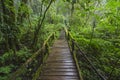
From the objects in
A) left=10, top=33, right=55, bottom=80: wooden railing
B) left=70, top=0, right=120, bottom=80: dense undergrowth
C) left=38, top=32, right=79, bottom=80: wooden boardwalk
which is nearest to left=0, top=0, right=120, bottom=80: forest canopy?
left=70, top=0, right=120, bottom=80: dense undergrowth

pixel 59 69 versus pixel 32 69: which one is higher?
pixel 59 69

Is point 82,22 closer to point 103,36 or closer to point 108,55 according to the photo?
point 103,36

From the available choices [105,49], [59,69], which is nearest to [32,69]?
[59,69]

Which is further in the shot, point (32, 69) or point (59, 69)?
point (32, 69)

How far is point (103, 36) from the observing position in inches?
432

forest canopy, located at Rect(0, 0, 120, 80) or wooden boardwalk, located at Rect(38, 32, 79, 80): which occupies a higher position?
forest canopy, located at Rect(0, 0, 120, 80)

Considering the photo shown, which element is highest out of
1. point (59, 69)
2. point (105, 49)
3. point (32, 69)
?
point (105, 49)

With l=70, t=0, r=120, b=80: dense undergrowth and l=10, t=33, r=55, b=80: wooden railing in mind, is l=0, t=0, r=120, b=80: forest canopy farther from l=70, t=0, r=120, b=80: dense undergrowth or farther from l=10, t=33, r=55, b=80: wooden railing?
l=10, t=33, r=55, b=80: wooden railing

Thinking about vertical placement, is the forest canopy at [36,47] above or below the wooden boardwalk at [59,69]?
above

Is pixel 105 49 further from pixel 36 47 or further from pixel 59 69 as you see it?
pixel 36 47

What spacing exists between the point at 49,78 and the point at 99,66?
3.71 m

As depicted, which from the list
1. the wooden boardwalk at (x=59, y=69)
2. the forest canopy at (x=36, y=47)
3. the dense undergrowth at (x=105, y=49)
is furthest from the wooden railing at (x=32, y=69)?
the dense undergrowth at (x=105, y=49)

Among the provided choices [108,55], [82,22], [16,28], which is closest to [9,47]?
[16,28]

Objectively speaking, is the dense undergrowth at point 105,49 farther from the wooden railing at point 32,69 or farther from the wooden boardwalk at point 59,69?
the wooden railing at point 32,69
